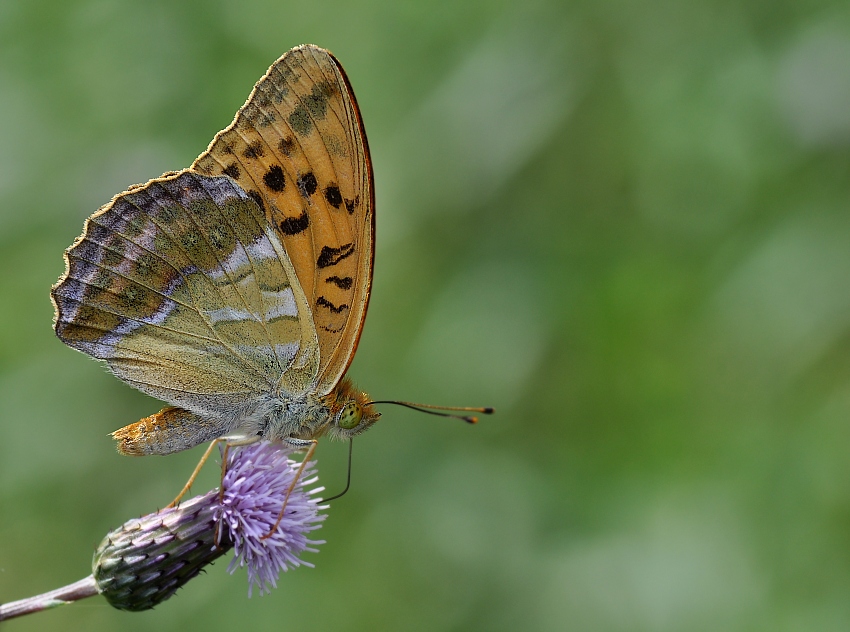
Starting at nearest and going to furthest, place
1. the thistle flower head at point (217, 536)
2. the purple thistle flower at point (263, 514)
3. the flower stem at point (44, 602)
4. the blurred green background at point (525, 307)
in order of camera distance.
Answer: the flower stem at point (44, 602) < the thistle flower head at point (217, 536) < the purple thistle flower at point (263, 514) < the blurred green background at point (525, 307)

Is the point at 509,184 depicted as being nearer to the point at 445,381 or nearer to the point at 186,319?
the point at 445,381

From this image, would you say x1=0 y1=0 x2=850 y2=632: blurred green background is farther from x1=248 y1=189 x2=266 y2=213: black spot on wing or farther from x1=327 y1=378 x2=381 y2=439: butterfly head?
x1=248 y1=189 x2=266 y2=213: black spot on wing

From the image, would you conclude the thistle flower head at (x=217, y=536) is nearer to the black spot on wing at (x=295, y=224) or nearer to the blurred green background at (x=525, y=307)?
the black spot on wing at (x=295, y=224)

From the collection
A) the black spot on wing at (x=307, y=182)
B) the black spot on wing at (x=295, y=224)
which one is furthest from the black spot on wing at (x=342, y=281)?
the black spot on wing at (x=307, y=182)

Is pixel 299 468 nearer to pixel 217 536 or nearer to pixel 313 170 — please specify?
pixel 217 536

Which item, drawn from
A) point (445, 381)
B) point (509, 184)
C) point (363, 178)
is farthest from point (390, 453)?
point (363, 178)

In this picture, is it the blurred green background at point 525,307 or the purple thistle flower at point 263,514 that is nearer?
the purple thistle flower at point 263,514

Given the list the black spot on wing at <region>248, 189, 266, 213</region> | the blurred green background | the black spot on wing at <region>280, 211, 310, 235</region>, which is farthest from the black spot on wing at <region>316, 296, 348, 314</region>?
the blurred green background
